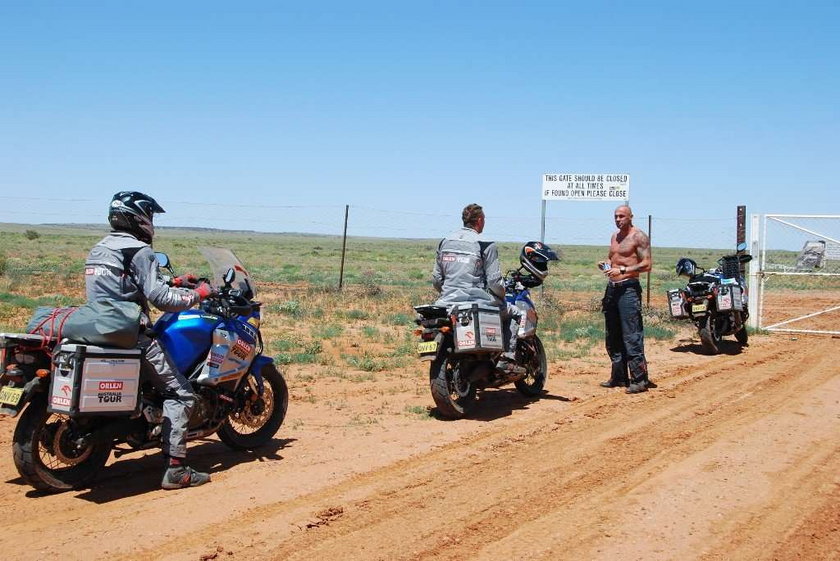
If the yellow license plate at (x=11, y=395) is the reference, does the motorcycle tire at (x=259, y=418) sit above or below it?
below

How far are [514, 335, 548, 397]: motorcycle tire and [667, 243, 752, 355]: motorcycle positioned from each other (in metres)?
4.98

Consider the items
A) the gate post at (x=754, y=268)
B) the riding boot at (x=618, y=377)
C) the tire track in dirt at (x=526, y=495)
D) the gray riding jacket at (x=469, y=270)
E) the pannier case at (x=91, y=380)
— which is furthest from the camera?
the gate post at (x=754, y=268)

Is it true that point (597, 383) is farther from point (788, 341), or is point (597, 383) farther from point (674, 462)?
point (788, 341)

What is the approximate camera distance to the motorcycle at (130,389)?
547 centimetres

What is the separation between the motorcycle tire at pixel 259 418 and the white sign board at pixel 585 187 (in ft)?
46.1

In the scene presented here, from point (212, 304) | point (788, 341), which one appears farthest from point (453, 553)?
point (788, 341)

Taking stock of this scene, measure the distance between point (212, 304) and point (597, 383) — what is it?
6.01 m

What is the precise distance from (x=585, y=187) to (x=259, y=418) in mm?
14466

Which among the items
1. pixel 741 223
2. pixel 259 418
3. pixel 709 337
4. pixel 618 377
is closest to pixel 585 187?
pixel 741 223

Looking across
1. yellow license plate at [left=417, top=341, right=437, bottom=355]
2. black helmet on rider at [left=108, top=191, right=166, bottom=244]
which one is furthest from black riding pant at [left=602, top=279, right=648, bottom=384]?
black helmet on rider at [left=108, top=191, right=166, bottom=244]

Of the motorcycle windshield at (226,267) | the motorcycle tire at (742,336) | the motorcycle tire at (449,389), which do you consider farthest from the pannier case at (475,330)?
the motorcycle tire at (742,336)

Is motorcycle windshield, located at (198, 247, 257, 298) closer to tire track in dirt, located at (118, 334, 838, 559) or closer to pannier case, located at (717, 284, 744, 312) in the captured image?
tire track in dirt, located at (118, 334, 838, 559)

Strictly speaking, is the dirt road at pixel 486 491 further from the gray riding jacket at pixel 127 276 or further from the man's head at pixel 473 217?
the man's head at pixel 473 217

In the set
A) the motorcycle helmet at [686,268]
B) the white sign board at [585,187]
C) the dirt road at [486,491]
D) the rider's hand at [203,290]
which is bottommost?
the dirt road at [486,491]
